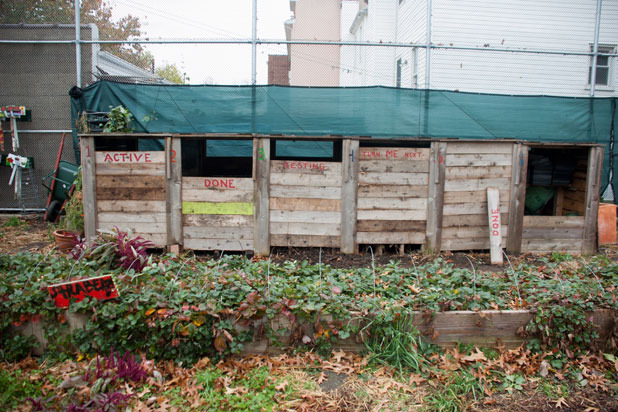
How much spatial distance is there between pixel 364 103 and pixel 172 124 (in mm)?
3507

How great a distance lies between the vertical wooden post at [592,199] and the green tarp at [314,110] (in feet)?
6.68

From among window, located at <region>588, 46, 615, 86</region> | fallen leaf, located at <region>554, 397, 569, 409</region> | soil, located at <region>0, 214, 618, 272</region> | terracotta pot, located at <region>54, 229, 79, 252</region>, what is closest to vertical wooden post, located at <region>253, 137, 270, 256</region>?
soil, located at <region>0, 214, 618, 272</region>

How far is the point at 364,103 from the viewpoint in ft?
27.3

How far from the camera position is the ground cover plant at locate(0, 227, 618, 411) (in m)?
2.81

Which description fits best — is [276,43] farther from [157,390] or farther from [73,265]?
[157,390]

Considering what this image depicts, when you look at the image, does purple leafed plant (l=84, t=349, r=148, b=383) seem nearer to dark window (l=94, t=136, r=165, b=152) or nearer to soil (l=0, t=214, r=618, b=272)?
soil (l=0, t=214, r=618, b=272)

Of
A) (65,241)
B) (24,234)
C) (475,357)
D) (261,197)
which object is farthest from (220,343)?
(24,234)

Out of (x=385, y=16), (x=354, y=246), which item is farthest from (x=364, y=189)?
(x=385, y=16)

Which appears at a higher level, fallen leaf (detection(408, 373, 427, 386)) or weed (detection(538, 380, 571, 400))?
fallen leaf (detection(408, 373, 427, 386))

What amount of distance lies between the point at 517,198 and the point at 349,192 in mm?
2439

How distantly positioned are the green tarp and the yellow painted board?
92.9 inches

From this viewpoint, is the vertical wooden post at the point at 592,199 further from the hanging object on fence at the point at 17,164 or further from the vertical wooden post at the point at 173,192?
the hanging object on fence at the point at 17,164

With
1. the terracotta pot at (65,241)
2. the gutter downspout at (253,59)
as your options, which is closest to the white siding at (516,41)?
the gutter downspout at (253,59)

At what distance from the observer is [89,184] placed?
6.31 meters
